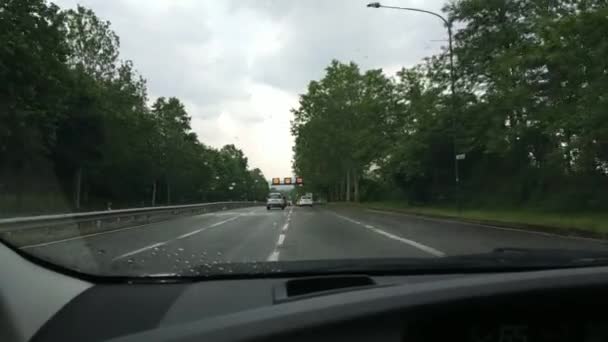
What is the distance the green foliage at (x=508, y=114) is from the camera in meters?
17.7

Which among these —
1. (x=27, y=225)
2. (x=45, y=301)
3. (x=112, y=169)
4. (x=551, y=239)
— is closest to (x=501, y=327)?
(x=45, y=301)

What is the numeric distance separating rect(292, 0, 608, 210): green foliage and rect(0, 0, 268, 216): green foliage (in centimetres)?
1820

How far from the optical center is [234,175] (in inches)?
5143

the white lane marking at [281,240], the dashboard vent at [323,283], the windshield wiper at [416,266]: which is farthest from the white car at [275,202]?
the dashboard vent at [323,283]

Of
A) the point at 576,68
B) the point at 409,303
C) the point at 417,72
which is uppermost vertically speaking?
the point at 417,72

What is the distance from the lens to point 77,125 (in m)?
38.8

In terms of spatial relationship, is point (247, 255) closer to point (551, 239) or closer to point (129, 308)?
point (129, 308)

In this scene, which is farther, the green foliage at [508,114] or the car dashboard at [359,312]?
the green foliage at [508,114]

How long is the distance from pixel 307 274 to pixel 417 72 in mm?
31009

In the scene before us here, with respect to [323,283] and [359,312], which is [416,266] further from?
[359,312]

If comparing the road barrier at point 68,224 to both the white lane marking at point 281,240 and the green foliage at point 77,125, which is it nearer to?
the green foliage at point 77,125

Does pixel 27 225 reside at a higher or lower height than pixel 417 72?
lower

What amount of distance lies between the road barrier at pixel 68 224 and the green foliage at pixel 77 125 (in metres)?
2.11

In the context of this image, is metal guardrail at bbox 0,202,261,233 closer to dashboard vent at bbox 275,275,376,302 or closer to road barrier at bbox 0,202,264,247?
road barrier at bbox 0,202,264,247
